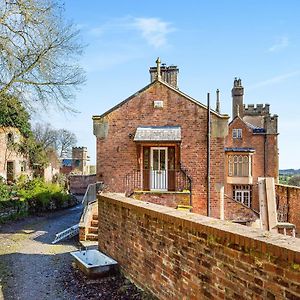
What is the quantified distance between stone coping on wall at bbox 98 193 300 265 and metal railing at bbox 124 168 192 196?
39.1 ft

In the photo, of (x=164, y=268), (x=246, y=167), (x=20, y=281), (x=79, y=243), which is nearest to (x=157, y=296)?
(x=164, y=268)

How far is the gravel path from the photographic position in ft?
22.7

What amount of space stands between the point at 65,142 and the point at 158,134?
170 feet

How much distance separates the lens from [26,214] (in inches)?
738

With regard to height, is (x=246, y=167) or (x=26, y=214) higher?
(x=246, y=167)

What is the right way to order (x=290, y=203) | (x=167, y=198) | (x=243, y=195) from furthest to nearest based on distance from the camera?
(x=243, y=195), (x=167, y=198), (x=290, y=203)

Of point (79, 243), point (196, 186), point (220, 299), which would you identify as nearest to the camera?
point (220, 299)

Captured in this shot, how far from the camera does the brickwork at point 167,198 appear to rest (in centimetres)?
1678

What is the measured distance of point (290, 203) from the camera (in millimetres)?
14164

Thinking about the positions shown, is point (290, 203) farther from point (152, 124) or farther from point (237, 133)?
point (237, 133)

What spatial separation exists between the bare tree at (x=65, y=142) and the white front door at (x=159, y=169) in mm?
49445

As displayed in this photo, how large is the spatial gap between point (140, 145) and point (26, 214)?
22.7ft

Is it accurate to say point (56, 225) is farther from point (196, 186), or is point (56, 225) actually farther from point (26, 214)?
point (196, 186)

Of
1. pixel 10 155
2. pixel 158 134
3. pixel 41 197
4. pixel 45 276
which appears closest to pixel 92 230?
pixel 45 276
